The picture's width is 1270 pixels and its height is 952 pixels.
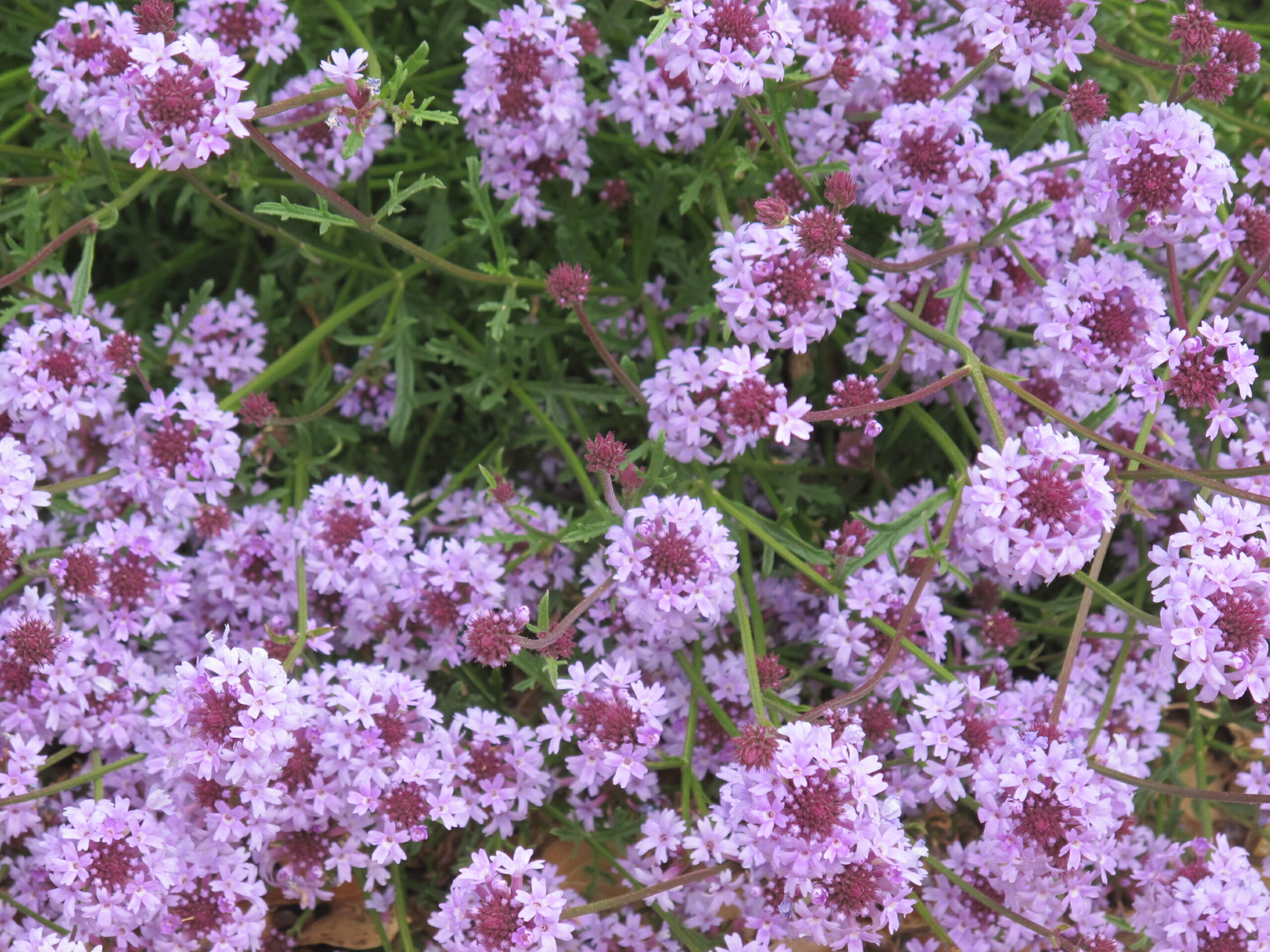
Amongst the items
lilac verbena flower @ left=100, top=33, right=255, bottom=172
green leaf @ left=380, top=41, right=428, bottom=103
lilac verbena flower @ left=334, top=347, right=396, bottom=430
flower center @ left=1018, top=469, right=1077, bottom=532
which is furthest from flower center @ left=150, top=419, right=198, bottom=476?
flower center @ left=1018, top=469, right=1077, bottom=532

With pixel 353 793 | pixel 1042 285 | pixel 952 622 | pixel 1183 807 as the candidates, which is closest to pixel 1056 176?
pixel 1042 285

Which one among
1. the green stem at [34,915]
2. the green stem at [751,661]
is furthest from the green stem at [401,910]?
the green stem at [751,661]

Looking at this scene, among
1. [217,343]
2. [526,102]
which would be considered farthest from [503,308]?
[217,343]

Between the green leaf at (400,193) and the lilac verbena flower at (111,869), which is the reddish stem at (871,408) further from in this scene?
the lilac verbena flower at (111,869)

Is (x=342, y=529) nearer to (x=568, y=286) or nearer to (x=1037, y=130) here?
(x=568, y=286)

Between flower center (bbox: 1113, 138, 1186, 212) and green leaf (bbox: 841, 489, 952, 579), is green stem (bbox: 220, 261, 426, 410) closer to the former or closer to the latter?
green leaf (bbox: 841, 489, 952, 579)
